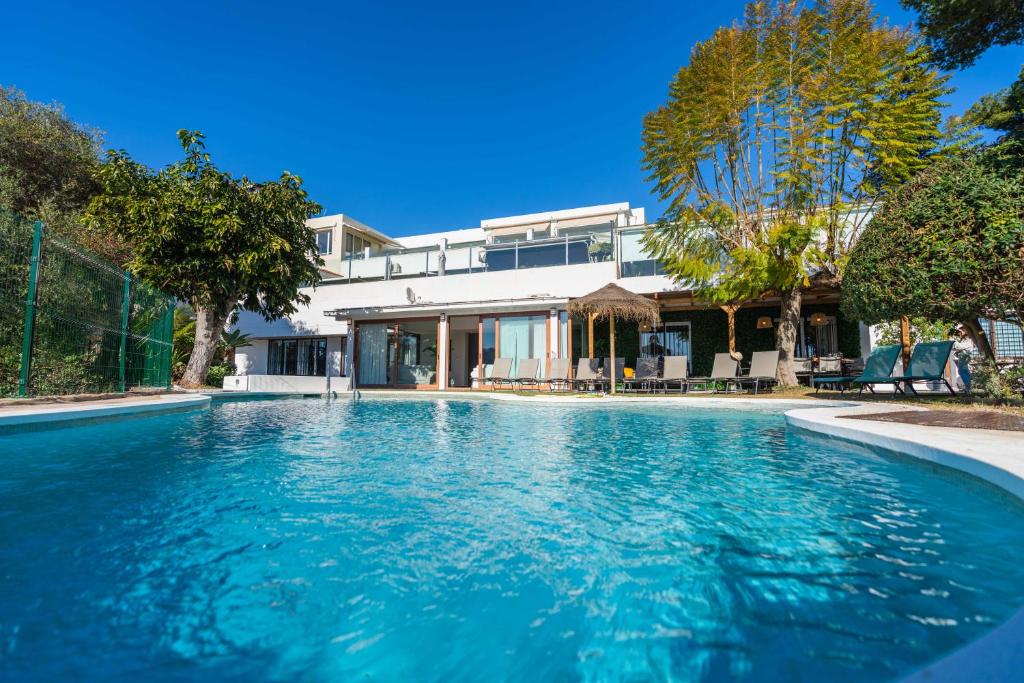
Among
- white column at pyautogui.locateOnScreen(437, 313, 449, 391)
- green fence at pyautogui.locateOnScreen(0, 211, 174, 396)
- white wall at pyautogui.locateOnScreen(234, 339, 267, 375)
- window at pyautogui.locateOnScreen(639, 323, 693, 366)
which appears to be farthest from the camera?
white wall at pyautogui.locateOnScreen(234, 339, 267, 375)

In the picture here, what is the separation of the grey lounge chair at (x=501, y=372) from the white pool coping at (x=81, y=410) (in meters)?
9.21

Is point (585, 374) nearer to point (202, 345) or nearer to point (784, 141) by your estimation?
point (784, 141)

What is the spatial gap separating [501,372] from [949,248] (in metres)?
12.0

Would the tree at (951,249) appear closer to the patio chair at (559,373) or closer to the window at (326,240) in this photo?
the patio chair at (559,373)

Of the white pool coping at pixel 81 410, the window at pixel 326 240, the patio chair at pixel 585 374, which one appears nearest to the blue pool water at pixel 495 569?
the white pool coping at pixel 81 410

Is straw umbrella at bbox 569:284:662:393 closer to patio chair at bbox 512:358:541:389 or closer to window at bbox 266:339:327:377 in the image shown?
patio chair at bbox 512:358:541:389

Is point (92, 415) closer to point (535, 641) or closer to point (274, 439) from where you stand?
point (274, 439)

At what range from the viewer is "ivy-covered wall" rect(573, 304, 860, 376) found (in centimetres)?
1576

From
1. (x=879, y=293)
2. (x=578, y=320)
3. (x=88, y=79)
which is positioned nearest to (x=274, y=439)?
(x=879, y=293)

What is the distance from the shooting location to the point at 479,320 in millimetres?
17922

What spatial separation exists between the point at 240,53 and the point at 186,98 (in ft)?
10.6

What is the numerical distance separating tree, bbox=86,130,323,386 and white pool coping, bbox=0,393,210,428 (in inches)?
209

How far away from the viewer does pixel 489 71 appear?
25.0 m

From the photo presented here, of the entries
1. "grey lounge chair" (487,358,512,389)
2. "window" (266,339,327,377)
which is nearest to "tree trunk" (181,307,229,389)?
"window" (266,339,327,377)
